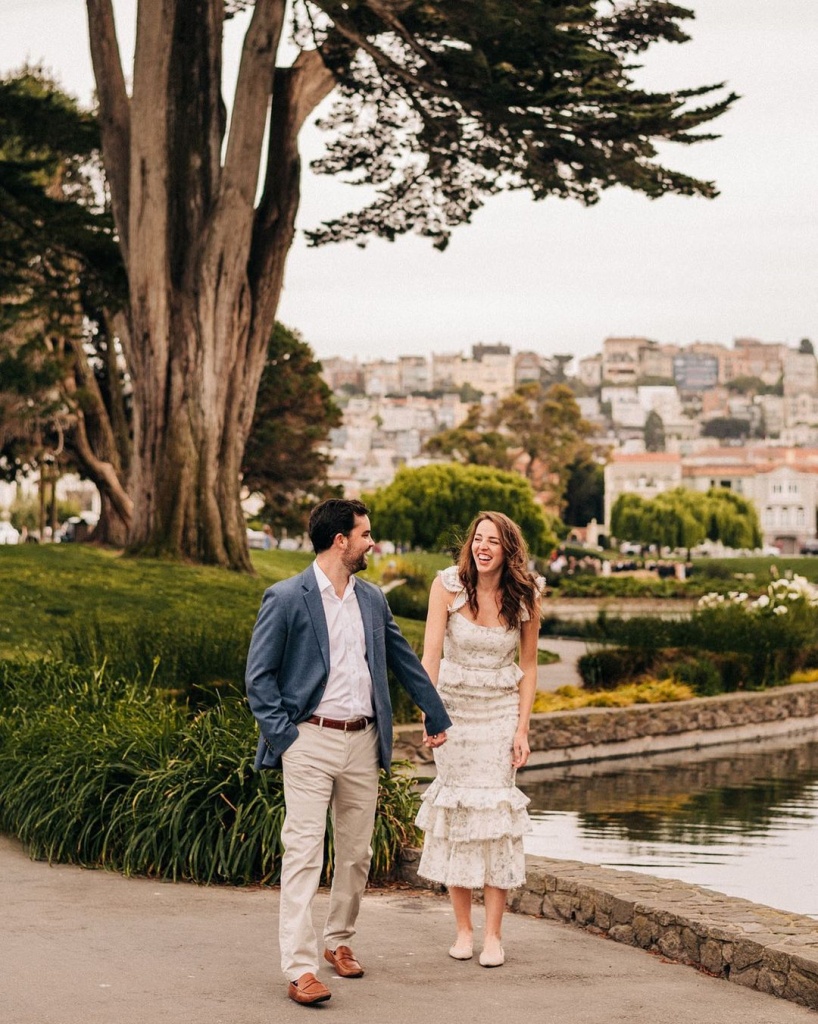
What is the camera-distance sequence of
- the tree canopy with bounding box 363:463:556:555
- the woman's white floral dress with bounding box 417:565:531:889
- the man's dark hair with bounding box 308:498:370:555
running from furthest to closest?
the tree canopy with bounding box 363:463:556:555 → the woman's white floral dress with bounding box 417:565:531:889 → the man's dark hair with bounding box 308:498:370:555

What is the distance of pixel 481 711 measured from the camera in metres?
6.00

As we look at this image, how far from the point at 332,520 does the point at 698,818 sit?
6528 mm

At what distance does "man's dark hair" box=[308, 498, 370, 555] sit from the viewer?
5609 mm

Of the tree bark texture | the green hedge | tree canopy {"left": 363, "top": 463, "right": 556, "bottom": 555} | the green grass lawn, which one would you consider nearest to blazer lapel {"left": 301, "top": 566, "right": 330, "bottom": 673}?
the green hedge

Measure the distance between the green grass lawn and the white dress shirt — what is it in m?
12.1

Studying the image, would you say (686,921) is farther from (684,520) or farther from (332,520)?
(684,520)

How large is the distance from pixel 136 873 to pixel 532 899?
6.09ft

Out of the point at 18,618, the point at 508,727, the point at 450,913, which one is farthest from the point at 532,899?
the point at 18,618

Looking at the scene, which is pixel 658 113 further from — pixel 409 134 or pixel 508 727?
pixel 508 727

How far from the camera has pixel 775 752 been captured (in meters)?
15.9

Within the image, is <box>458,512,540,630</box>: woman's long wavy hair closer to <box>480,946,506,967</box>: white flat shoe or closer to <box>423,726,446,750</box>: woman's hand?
<box>423,726,446,750</box>: woman's hand

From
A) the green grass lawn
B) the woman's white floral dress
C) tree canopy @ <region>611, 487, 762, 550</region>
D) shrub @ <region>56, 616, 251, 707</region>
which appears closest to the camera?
the woman's white floral dress

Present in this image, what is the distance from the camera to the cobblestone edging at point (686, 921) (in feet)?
18.5

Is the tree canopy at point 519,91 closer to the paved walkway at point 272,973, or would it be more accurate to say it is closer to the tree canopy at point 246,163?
the tree canopy at point 246,163
